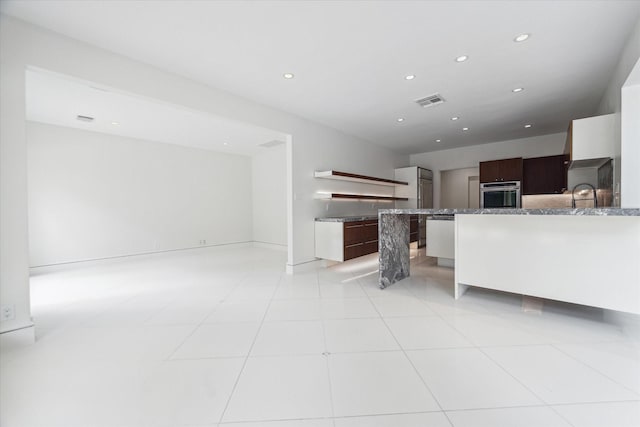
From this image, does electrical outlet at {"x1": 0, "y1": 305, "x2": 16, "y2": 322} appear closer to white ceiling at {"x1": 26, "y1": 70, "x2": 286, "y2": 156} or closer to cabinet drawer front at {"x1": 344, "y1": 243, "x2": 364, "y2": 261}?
white ceiling at {"x1": 26, "y1": 70, "x2": 286, "y2": 156}

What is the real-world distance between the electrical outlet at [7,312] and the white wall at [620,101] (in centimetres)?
562

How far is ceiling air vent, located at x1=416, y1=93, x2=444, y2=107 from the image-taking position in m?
3.78

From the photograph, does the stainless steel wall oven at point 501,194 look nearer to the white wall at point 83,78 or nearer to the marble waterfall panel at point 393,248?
the marble waterfall panel at point 393,248

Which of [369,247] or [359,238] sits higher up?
[359,238]

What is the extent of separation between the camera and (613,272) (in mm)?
2162

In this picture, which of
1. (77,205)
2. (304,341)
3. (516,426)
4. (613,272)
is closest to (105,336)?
(304,341)

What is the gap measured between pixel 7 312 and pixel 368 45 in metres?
3.91

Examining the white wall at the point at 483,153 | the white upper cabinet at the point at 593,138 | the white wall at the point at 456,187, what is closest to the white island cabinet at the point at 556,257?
the white upper cabinet at the point at 593,138

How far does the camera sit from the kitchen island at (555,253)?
6.95ft

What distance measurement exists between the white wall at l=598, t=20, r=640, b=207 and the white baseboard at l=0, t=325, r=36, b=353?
558 cm

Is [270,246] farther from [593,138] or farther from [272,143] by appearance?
[593,138]

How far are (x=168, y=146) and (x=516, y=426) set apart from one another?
7.04 m

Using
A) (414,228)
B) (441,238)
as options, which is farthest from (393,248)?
(414,228)

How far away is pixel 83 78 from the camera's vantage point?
2.48m
